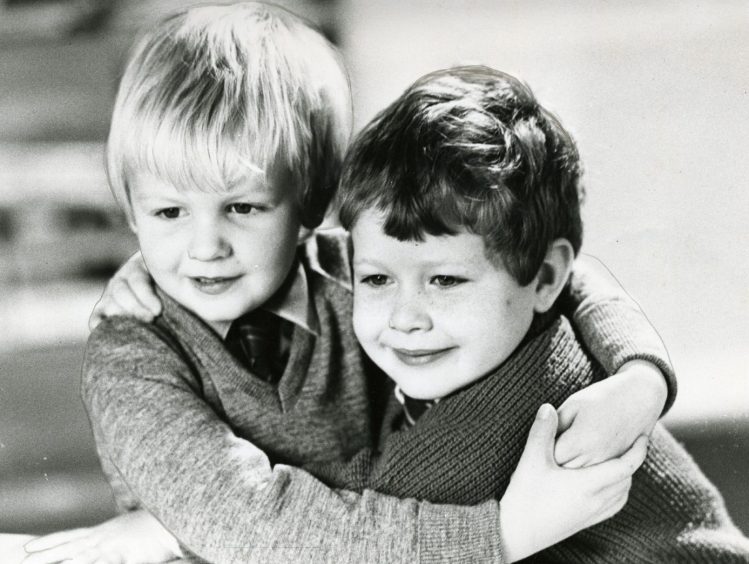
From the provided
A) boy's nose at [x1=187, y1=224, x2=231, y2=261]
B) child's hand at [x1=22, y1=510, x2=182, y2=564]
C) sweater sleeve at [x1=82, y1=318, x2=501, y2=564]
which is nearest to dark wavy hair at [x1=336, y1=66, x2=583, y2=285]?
boy's nose at [x1=187, y1=224, x2=231, y2=261]

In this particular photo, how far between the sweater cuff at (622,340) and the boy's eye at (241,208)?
35 centimetres

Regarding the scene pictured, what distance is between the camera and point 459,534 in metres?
0.75

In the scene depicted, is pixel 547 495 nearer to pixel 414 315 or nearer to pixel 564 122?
pixel 414 315

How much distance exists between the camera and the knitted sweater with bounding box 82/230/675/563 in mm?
749

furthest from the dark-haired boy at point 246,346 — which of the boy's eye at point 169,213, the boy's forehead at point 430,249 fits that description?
the boy's forehead at point 430,249

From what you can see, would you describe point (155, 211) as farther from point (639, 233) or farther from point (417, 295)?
point (639, 233)

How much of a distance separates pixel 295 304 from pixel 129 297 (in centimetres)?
17

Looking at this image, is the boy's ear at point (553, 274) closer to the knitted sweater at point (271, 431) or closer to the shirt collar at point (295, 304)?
the knitted sweater at point (271, 431)

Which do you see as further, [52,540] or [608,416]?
[52,540]

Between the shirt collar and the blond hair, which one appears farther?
the shirt collar

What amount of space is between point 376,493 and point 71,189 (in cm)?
45

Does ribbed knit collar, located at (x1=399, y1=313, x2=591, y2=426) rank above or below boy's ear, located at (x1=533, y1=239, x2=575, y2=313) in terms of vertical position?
below

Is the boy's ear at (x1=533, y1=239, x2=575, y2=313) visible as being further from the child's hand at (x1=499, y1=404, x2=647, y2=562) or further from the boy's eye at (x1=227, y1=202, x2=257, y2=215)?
the boy's eye at (x1=227, y1=202, x2=257, y2=215)

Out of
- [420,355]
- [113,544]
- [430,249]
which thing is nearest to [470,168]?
[430,249]
